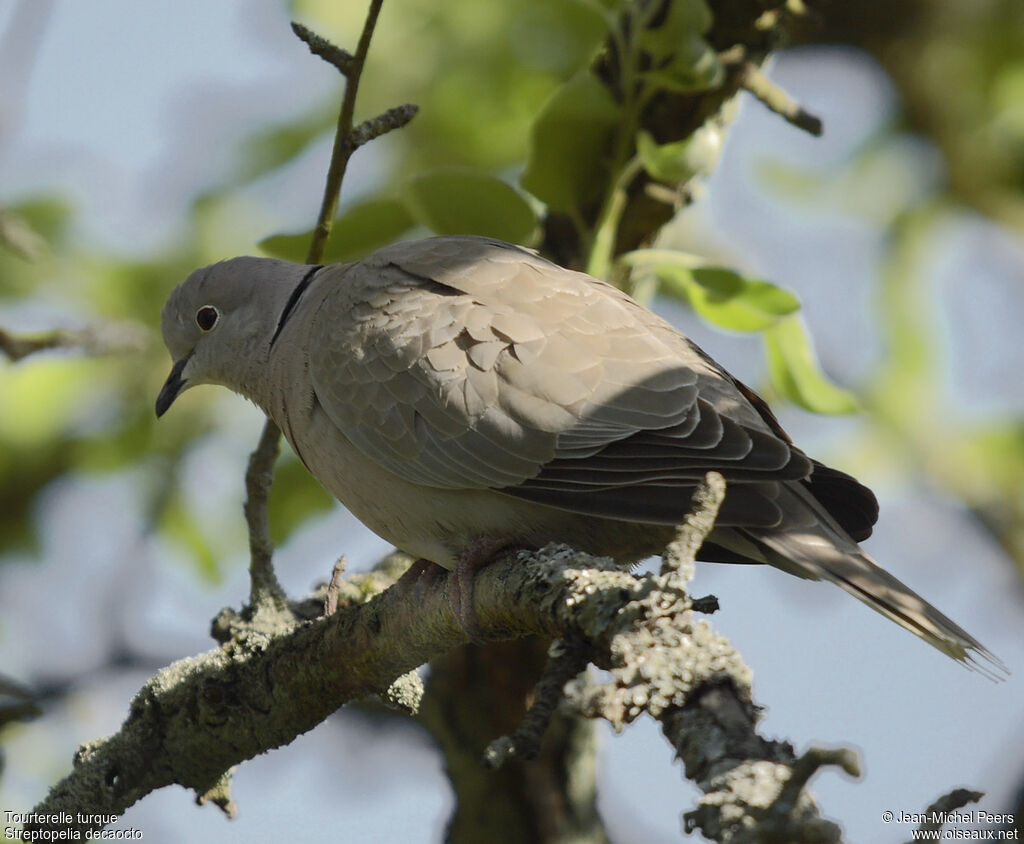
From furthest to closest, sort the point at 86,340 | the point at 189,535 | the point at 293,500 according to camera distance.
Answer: the point at 189,535 < the point at 293,500 < the point at 86,340

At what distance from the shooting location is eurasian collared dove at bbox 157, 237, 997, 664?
251 cm

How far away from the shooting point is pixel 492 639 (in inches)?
96.8

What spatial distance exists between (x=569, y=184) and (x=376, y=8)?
877 millimetres

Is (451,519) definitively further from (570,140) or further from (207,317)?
(207,317)

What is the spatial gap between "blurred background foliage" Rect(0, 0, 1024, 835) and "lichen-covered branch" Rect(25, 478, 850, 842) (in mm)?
884

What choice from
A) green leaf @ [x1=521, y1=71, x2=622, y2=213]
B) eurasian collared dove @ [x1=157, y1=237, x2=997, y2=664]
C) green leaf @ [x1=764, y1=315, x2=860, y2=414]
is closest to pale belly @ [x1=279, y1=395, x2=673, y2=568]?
eurasian collared dove @ [x1=157, y1=237, x2=997, y2=664]

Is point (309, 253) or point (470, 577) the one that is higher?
point (309, 253)

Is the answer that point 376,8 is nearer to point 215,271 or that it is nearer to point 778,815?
point 215,271

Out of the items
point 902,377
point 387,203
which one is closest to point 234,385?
point 387,203

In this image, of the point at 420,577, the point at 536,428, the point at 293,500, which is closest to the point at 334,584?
the point at 420,577

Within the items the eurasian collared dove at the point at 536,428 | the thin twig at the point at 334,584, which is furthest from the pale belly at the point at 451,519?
the thin twig at the point at 334,584

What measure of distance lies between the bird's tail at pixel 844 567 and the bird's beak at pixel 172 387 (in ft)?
6.30

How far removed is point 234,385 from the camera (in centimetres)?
369

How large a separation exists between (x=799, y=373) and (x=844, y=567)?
833 mm
